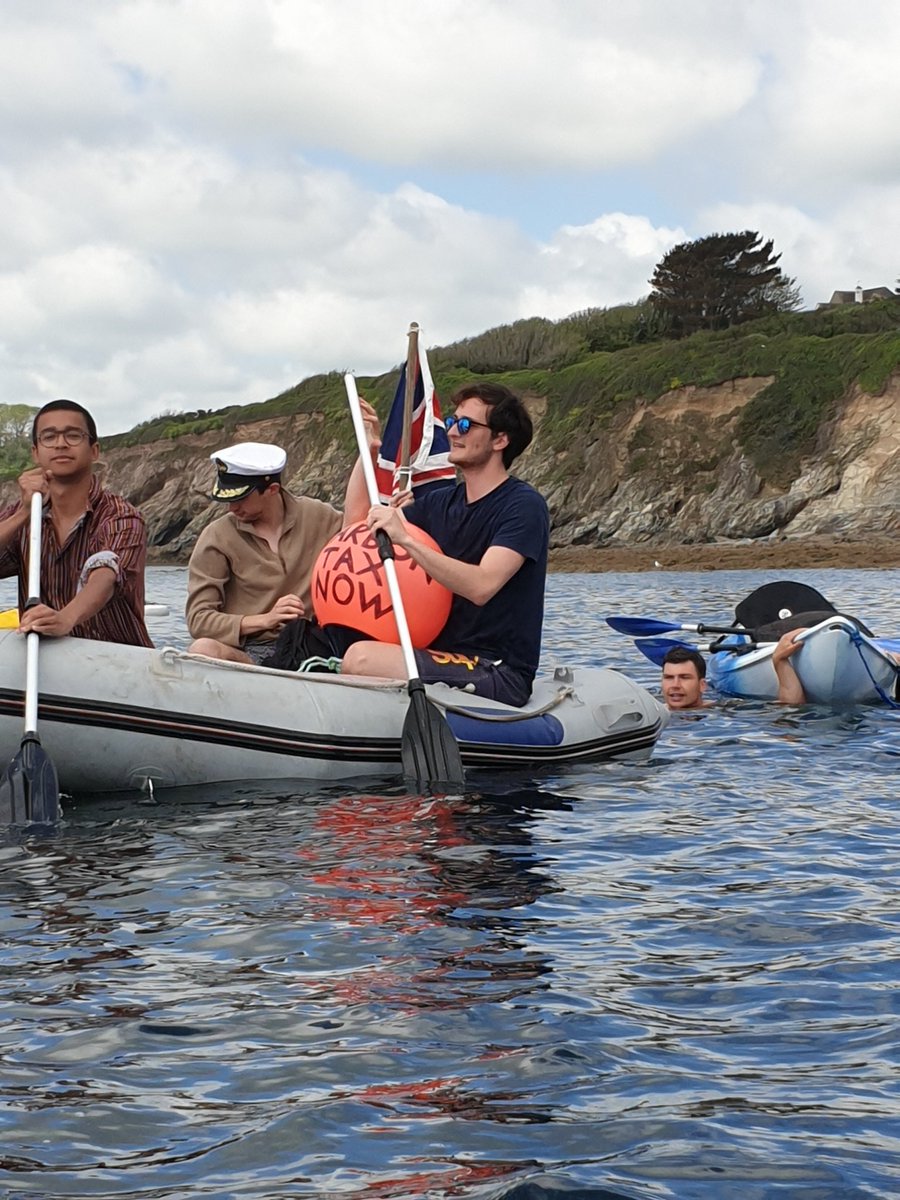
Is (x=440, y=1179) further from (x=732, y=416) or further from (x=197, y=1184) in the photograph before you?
(x=732, y=416)

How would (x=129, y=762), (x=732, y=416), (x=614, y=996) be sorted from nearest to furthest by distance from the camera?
(x=614, y=996)
(x=129, y=762)
(x=732, y=416)

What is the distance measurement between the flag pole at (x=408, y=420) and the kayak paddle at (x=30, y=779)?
2150 millimetres

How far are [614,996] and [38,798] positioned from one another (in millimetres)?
3017

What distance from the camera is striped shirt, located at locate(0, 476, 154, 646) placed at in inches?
259

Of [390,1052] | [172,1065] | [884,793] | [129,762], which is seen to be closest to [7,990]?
[172,1065]

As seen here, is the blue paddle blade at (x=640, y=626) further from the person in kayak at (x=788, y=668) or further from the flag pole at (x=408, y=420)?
the flag pole at (x=408, y=420)

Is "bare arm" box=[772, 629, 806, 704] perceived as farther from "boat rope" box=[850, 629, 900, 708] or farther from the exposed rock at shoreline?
the exposed rock at shoreline

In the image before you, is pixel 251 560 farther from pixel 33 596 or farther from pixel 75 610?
pixel 33 596

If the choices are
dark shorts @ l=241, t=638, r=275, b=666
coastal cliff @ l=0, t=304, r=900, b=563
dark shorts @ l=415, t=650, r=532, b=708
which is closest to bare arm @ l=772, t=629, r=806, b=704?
dark shorts @ l=415, t=650, r=532, b=708

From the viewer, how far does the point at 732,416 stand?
44594mm

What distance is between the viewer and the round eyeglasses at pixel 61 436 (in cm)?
638

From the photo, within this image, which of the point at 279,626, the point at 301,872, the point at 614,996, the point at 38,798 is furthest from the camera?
the point at 279,626

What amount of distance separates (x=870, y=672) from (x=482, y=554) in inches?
161

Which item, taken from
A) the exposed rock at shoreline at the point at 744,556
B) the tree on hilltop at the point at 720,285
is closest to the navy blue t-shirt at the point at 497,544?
the exposed rock at shoreline at the point at 744,556
